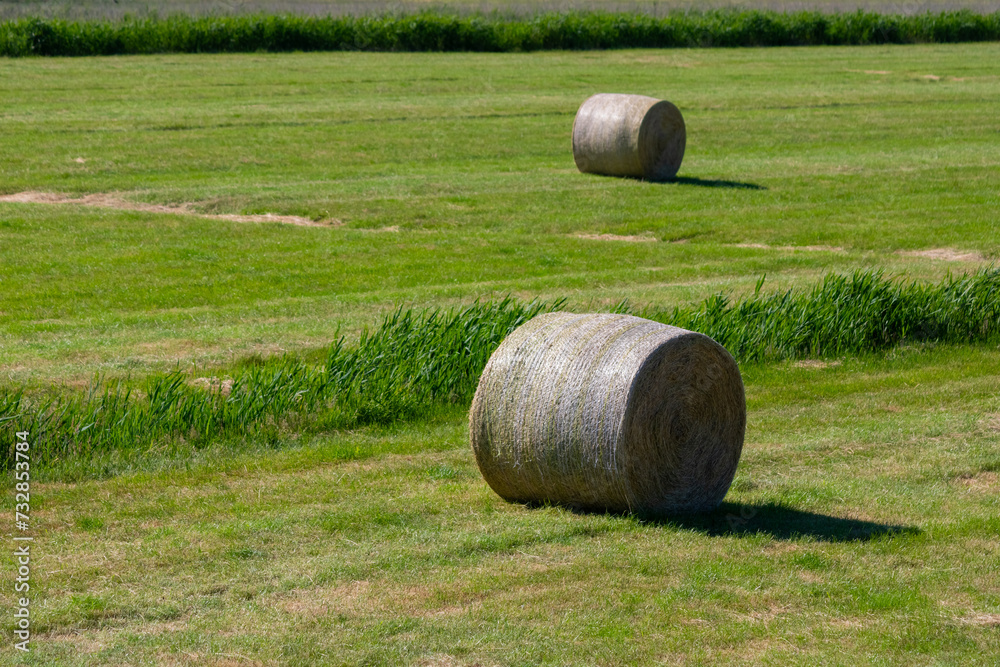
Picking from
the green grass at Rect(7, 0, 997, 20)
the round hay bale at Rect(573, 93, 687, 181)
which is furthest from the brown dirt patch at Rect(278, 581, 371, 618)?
the green grass at Rect(7, 0, 997, 20)

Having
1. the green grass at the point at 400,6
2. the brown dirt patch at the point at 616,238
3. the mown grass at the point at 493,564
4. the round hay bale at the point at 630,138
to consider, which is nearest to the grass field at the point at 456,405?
the mown grass at the point at 493,564

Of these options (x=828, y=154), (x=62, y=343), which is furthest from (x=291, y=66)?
(x=62, y=343)

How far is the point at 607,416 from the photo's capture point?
7.80 m

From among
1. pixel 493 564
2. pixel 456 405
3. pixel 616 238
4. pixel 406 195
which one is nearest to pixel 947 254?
pixel 616 238

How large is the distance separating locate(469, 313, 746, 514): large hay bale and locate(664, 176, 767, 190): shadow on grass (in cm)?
1570

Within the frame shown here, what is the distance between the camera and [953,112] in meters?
34.0

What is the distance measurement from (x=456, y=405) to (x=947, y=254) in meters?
9.93

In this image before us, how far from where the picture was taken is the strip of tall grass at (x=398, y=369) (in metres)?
9.31

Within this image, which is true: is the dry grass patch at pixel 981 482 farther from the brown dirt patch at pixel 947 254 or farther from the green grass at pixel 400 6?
the green grass at pixel 400 6

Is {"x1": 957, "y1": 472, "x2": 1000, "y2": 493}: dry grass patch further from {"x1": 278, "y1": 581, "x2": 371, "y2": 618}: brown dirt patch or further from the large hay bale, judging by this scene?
{"x1": 278, "y1": 581, "x2": 371, "y2": 618}: brown dirt patch

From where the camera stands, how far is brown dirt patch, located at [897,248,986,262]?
697 inches

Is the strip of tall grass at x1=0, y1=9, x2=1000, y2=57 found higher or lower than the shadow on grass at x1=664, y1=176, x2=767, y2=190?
higher

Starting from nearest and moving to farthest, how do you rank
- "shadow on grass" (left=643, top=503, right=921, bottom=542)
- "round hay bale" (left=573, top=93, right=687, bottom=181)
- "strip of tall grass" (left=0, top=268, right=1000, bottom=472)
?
"shadow on grass" (left=643, top=503, right=921, bottom=542)
"strip of tall grass" (left=0, top=268, right=1000, bottom=472)
"round hay bale" (left=573, top=93, right=687, bottom=181)

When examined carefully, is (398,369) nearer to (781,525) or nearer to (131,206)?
(781,525)
